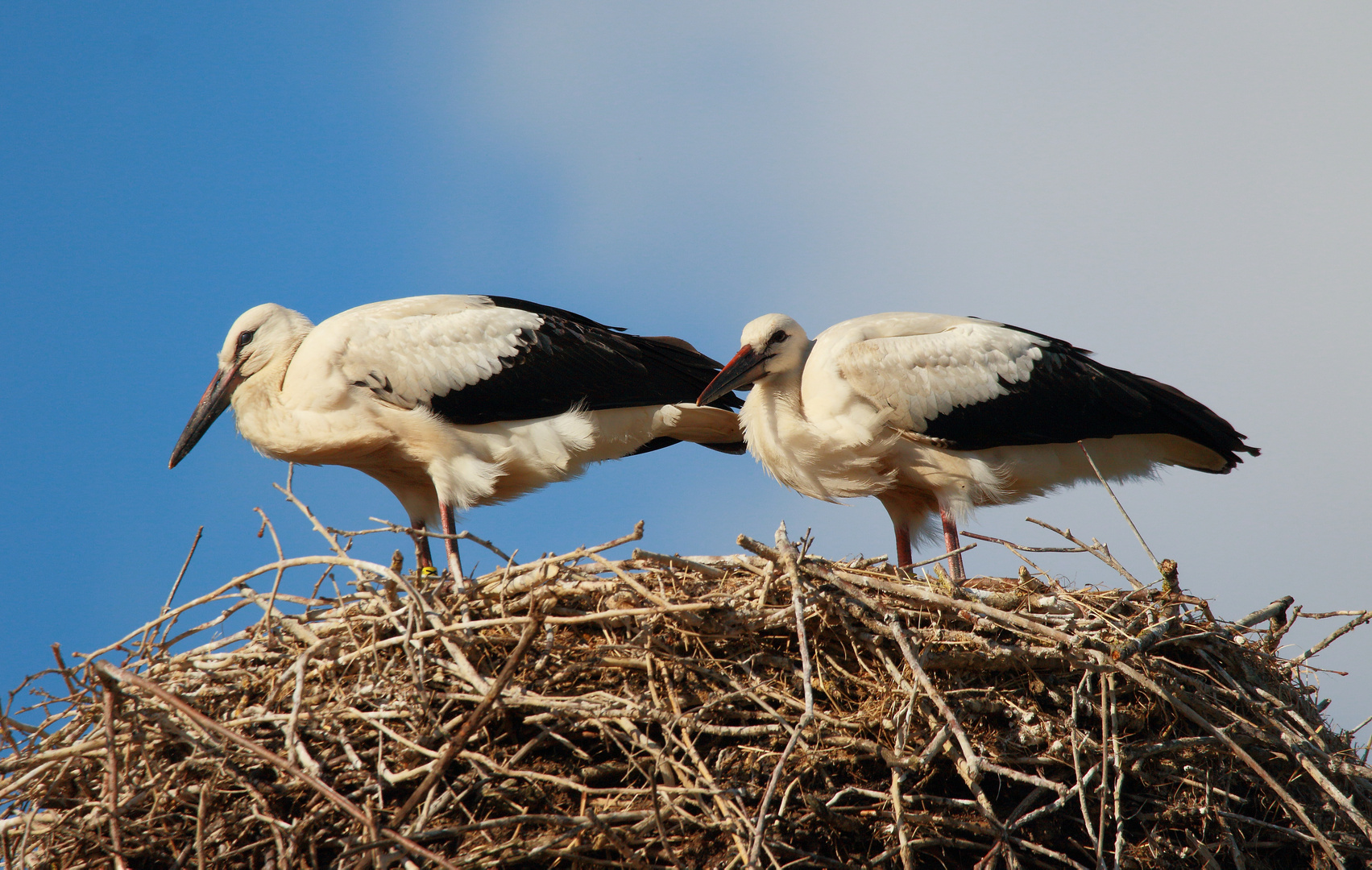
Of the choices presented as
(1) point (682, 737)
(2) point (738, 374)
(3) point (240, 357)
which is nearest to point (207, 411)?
(3) point (240, 357)

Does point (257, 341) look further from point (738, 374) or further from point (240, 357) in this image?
point (738, 374)

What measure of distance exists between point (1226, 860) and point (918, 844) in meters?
1.39

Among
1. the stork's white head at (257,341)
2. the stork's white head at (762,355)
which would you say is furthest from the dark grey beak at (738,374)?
the stork's white head at (257,341)

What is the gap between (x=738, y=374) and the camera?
20.5 ft

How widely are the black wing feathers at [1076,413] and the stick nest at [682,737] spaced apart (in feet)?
4.95

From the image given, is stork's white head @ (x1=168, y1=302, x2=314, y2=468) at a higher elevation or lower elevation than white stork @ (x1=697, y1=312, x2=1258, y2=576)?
higher

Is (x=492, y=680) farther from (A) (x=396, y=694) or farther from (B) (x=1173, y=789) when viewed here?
(B) (x=1173, y=789)

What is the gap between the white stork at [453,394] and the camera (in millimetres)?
6316

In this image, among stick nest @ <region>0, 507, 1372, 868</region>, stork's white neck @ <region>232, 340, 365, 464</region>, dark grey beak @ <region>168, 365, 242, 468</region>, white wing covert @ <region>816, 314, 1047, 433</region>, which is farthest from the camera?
dark grey beak @ <region>168, 365, 242, 468</region>

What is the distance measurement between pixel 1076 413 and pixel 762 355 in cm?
171

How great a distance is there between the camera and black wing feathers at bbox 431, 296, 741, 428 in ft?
20.9

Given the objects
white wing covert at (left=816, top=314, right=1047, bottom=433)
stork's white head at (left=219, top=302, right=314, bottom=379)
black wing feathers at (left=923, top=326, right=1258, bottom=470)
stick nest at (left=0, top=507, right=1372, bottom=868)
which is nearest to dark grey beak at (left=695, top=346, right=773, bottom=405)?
white wing covert at (left=816, top=314, right=1047, bottom=433)

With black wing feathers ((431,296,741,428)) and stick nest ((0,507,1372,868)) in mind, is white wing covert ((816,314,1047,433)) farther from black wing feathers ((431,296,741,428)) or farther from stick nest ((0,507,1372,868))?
stick nest ((0,507,1372,868))

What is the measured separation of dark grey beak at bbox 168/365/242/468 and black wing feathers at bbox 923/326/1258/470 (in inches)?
156
